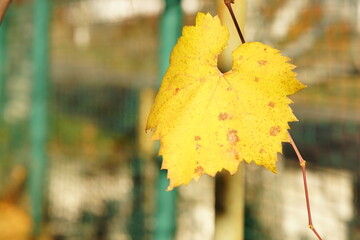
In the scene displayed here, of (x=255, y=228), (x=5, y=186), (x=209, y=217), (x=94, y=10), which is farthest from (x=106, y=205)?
(x=5, y=186)

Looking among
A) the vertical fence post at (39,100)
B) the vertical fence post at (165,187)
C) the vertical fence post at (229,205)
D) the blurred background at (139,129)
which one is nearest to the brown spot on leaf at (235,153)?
the vertical fence post at (229,205)

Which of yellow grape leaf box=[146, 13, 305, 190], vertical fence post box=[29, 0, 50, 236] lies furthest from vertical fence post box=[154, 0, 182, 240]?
vertical fence post box=[29, 0, 50, 236]

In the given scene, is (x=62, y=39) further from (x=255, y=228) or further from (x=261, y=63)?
(x=261, y=63)

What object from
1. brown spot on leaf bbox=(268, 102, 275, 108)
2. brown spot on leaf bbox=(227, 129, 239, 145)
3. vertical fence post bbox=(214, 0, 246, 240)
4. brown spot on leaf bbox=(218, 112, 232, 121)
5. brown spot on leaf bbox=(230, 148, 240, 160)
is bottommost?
vertical fence post bbox=(214, 0, 246, 240)

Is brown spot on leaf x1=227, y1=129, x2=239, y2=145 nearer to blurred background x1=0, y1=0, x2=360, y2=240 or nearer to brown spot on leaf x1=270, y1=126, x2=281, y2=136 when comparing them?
brown spot on leaf x1=270, y1=126, x2=281, y2=136

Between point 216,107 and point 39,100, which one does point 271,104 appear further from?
point 39,100

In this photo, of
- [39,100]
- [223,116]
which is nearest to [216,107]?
[223,116]

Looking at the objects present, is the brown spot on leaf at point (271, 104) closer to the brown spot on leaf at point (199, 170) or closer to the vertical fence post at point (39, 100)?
the brown spot on leaf at point (199, 170)
